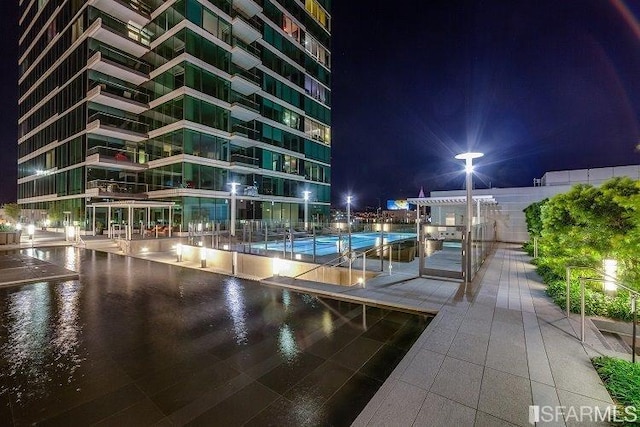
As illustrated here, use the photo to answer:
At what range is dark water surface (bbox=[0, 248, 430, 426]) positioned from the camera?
311 centimetres

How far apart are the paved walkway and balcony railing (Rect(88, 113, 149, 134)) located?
1223 inches

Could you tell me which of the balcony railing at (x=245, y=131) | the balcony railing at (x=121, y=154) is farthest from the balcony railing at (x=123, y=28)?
the balcony railing at (x=245, y=131)

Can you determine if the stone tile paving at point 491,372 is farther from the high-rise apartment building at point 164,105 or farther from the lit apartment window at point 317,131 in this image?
the lit apartment window at point 317,131

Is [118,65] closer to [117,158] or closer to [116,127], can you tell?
[116,127]

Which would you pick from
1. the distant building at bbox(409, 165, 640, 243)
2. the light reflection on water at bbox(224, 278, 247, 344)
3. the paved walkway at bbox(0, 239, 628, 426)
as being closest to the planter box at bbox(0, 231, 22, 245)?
the light reflection on water at bbox(224, 278, 247, 344)

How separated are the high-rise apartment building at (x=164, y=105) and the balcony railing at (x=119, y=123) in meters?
0.10

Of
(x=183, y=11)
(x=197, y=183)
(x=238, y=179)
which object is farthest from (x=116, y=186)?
(x=183, y=11)

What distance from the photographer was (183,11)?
25.2 meters

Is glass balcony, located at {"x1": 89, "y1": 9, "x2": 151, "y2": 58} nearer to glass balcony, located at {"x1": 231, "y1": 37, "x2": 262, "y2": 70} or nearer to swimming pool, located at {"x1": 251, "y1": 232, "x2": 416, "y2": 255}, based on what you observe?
glass balcony, located at {"x1": 231, "y1": 37, "x2": 262, "y2": 70}

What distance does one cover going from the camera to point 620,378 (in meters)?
3.33

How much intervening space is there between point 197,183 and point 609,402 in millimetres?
27586

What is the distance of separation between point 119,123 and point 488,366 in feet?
114

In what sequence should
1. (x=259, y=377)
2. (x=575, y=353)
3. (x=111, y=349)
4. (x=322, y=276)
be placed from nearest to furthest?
1. (x=259, y=377)
2. (x=575, y=353)
3. (x=111, y=349)
4. (x=322, y=276)

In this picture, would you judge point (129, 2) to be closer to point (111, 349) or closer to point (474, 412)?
point (111, 349)
